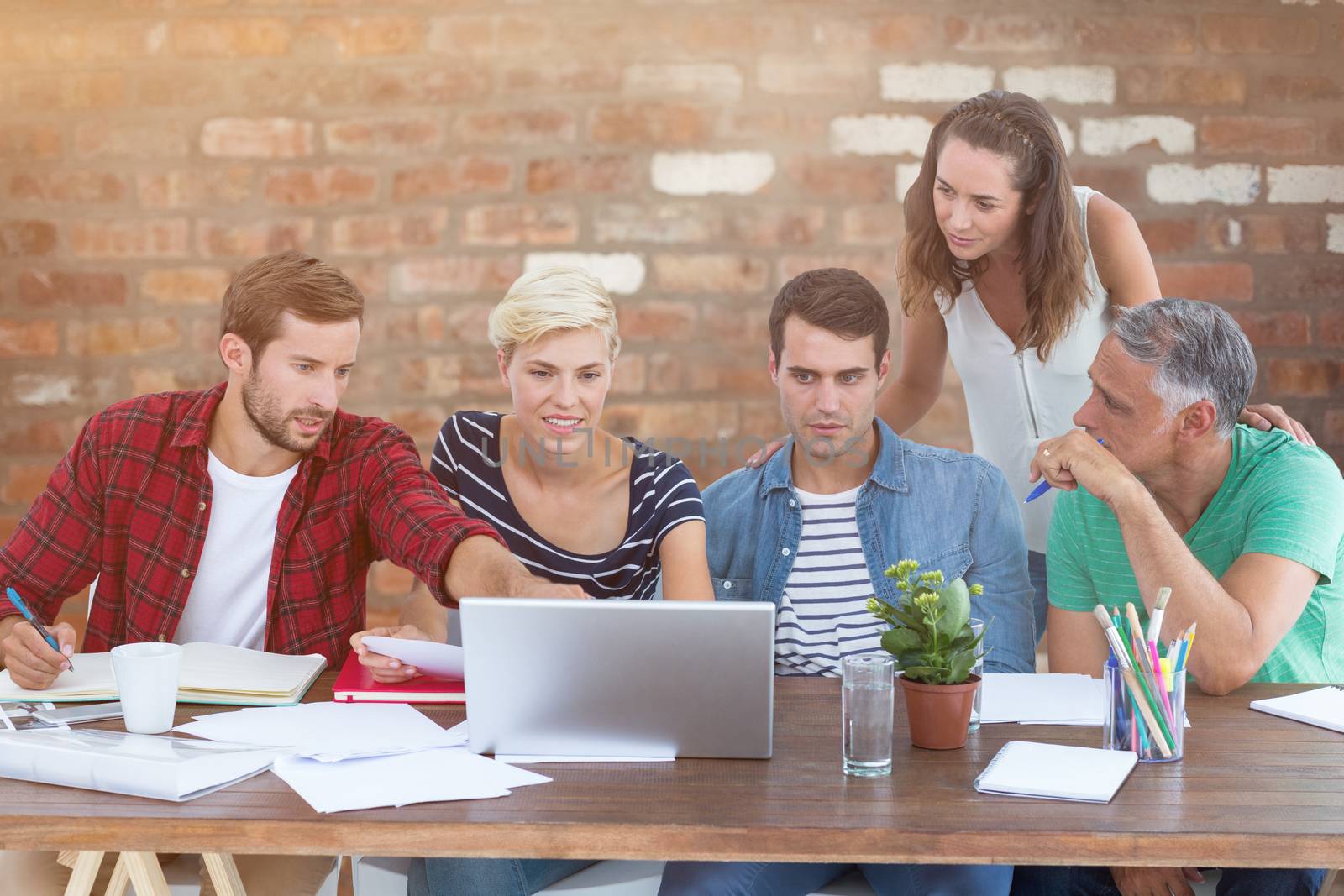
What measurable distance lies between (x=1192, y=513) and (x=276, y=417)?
1.37m

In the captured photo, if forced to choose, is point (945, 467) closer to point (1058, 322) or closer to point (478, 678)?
point (1058, 322)

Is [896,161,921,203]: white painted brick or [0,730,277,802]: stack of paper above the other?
[896,161,921,203]: white painted brick

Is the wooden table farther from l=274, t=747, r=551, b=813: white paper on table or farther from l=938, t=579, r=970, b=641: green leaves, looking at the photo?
l=938, t=579, r=970, b=641: green leaves

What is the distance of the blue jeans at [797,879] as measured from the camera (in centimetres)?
137

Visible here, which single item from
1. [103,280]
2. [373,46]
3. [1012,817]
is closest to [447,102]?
[373,46]

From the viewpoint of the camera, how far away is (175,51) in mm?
3012

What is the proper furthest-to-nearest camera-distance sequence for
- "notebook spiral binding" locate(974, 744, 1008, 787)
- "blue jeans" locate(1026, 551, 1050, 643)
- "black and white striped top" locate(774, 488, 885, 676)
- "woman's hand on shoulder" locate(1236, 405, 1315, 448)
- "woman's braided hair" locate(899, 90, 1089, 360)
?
1. "blue jeans" locate(1026, 551, 1050, 643)
2. "woman's braided hair" locate(899, 90, 1089, 360)
3. "black and white striped top" locate(774, 488, 885, 676)
4. "woman's hand on shoulder" locate(1236, 405, 1315, 448)
5. "notebook spiral binding" locate(974, 744, 1008, 787)

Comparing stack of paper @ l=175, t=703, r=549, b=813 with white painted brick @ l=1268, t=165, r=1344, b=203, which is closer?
Result: stack of paper @ l=175, t=703, r=549, b=813

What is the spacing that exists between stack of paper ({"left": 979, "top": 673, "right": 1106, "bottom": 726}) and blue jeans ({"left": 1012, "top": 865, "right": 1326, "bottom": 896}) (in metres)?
0.22

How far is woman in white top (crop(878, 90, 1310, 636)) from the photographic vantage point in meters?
2.10

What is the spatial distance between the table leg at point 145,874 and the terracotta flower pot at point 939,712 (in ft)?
2.61

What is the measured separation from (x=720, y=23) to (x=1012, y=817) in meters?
2.31

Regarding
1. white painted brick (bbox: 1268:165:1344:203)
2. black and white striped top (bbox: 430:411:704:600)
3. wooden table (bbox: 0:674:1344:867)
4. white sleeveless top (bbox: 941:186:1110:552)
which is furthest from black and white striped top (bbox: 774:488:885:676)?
white painted brick (bbox: 1268:165:1344:203)

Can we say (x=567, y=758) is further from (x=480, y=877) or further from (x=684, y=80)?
(x=684, y=80)
